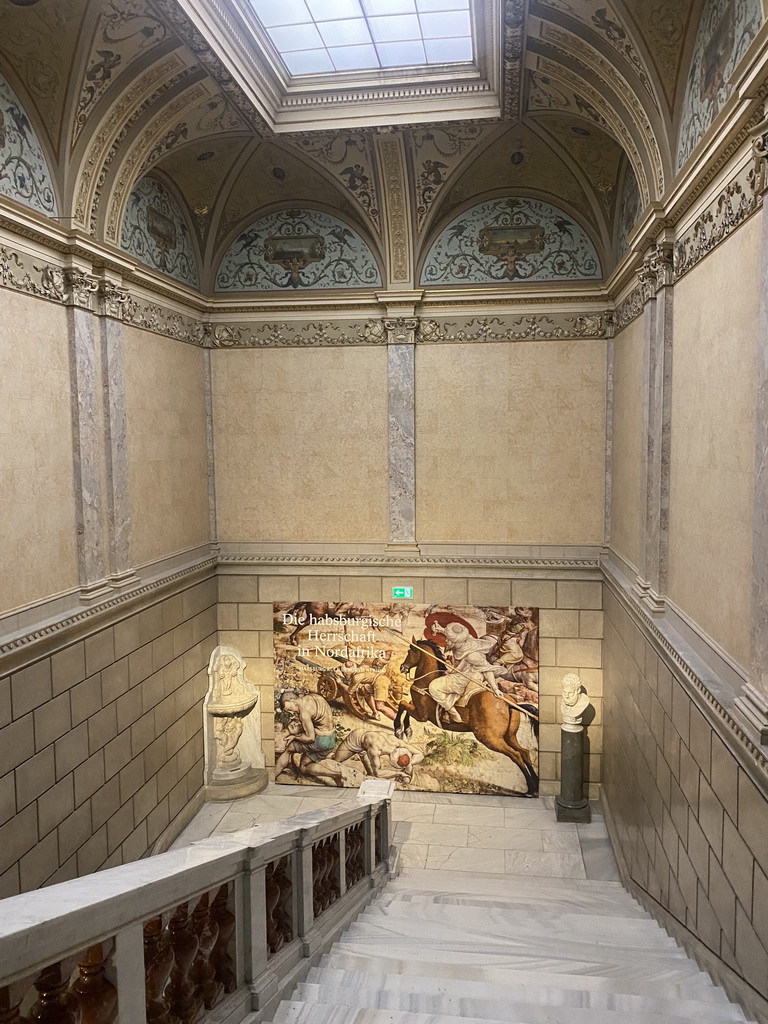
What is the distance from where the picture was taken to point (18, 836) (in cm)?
640

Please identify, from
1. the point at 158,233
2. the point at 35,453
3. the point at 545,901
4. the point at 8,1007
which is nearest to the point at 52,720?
the point at 35,453

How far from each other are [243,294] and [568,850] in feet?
28.6

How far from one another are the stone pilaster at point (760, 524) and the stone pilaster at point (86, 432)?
6049mm

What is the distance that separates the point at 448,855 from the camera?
923cm

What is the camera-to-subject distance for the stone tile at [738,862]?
4105 mm

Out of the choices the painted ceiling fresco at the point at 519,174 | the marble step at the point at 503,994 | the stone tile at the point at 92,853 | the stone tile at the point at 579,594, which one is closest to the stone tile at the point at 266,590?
the stone tile at the point at 579,594

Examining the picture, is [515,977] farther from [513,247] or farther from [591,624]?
[513,247]

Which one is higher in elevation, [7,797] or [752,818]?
[752,818]

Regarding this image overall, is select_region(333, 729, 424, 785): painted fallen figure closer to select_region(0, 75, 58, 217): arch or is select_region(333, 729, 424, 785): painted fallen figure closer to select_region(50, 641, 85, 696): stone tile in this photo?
select_region(50, 641, 85, 696): stone tile

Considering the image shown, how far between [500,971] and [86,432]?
606 centimetres

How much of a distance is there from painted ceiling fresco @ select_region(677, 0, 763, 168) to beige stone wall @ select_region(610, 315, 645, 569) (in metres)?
2.21

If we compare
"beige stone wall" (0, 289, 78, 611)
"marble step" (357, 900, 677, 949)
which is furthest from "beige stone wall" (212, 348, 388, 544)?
"marble step" (357, 900, 677, 949)

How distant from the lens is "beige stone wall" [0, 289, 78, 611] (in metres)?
6.47

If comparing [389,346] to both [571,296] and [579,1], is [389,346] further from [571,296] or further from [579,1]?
[579,1]
